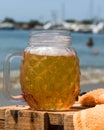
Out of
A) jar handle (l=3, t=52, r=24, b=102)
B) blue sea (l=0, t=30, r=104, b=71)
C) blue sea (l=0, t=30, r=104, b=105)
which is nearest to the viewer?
jar handle (l=3, t=52, r=24, b=102)

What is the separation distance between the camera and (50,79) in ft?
7.82

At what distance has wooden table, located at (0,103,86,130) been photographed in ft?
7.71

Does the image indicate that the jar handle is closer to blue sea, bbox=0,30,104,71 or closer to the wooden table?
the wooden table

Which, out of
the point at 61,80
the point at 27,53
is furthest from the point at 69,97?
the point at 27,53

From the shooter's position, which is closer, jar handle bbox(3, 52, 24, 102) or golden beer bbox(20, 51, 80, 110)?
golden beer bbox(20, 51, 80, 110)

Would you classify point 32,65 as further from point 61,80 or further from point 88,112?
point 88,112

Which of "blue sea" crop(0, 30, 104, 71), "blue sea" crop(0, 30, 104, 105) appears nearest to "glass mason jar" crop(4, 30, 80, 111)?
"blue sea" crop(0, 30, 104, 105)

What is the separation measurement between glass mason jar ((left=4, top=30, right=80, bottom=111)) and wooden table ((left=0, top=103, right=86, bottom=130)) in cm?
5

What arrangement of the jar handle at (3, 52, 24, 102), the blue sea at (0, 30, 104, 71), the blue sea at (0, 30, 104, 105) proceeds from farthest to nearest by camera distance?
the blue sea at (0, 30, 104, 71), the blue sea at (0, 30, 104, 105), the jar handle at (3, 52, 24, 102)

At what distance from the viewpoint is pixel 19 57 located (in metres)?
2.54

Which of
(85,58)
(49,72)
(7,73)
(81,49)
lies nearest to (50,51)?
(49,72)

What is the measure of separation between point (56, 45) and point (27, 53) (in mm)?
125

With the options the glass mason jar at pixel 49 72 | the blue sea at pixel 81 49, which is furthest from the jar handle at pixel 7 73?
the blue sea at pixel 81 49

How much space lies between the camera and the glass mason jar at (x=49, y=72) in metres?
2.39
